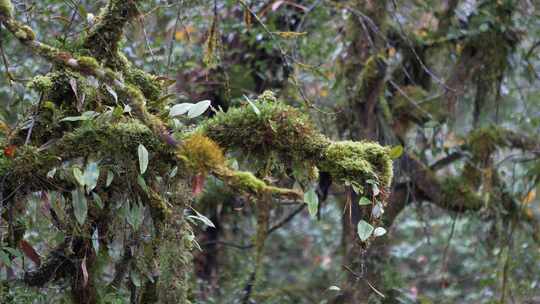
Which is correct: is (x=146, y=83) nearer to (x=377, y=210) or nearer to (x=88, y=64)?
(x=88, y=64)

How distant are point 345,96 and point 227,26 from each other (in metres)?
0.76

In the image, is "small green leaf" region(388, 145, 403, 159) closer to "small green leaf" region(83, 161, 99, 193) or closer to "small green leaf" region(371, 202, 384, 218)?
"small green leaf" region(371, 202, 384, 218)

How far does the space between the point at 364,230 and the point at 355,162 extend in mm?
189

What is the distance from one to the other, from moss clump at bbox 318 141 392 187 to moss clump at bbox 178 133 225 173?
1.19 ft

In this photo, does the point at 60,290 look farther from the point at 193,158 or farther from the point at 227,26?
the point at 227,26

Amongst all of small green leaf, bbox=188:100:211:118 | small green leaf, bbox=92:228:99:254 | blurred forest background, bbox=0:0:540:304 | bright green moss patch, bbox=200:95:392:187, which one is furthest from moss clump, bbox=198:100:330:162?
blurred forest background, bbox=0:0:540:304

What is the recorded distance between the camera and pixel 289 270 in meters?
6.77

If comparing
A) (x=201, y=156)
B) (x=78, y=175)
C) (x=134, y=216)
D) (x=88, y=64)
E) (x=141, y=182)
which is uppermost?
(x=88, y=64)

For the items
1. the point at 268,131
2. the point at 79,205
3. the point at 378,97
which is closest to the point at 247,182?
the point at 268,131

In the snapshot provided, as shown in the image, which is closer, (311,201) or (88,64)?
(88,64)

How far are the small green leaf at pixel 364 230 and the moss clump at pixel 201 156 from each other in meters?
0.47

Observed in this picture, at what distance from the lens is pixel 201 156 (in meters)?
1.53

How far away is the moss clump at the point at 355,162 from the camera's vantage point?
1.78 m

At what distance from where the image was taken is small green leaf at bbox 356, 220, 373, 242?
5.88 feet
